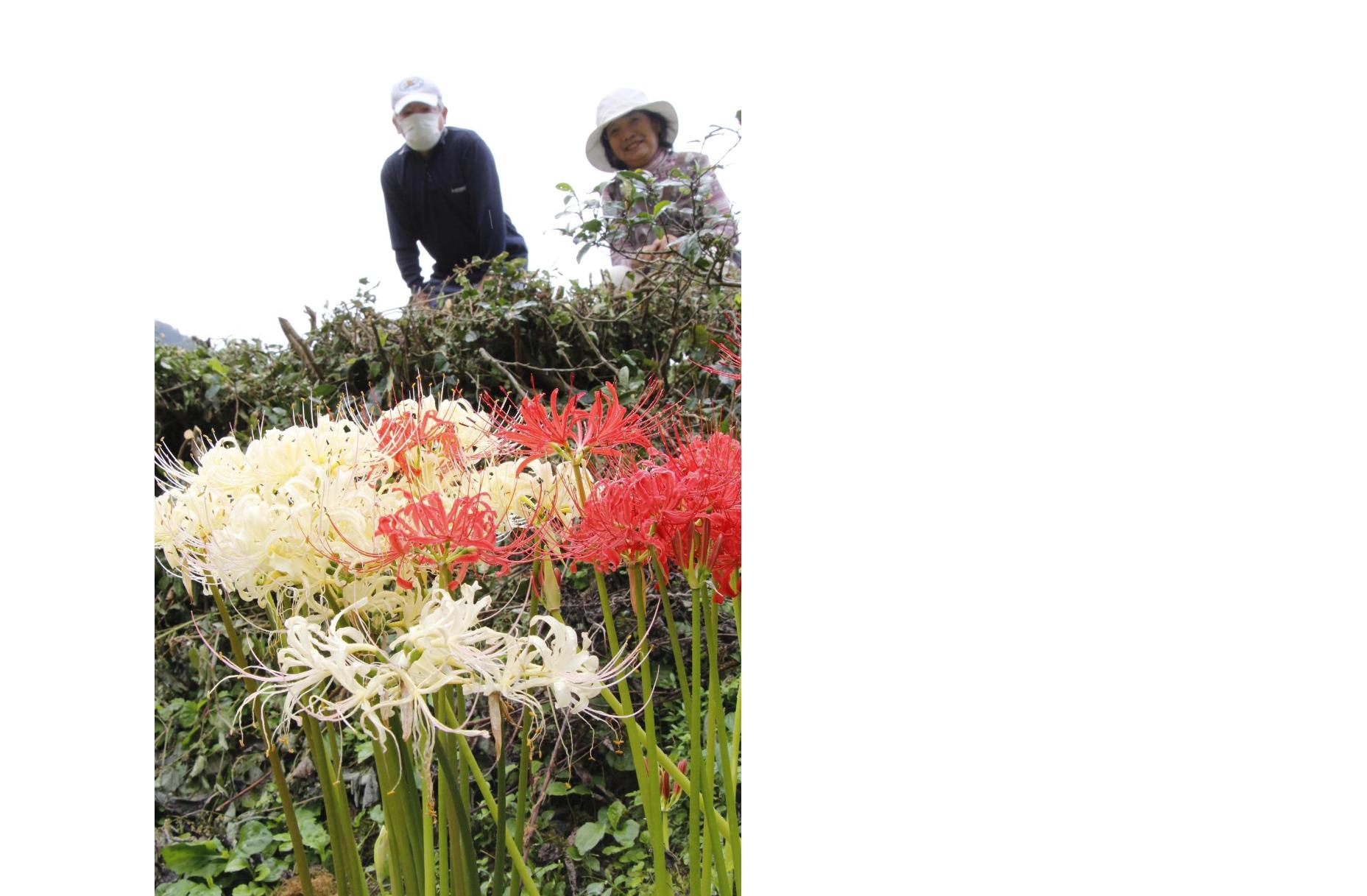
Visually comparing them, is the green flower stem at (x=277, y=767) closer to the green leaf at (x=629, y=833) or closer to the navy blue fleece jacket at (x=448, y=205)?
the green leaf at (x=629, y=833)

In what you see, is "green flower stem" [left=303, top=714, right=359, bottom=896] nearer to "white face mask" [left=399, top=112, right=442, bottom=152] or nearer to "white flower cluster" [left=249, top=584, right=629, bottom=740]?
"white flower cluster" [left=249, top=584, right=629, bottom=740]

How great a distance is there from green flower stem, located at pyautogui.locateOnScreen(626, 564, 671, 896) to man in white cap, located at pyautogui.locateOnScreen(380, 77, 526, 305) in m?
0.64

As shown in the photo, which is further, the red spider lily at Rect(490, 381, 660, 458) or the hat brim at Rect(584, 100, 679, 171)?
the hat brim at Rect(584, 100, 679, 171)

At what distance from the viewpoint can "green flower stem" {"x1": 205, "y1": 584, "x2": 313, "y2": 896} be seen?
1053 millimetres

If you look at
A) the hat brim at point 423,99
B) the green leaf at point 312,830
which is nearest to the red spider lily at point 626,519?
the green leaf at point 312,830

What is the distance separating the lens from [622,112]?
4.52 feet

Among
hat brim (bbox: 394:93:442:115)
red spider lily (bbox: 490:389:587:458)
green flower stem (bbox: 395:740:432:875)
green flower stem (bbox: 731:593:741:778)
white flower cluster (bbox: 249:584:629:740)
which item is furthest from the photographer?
hat brim (bbox: 394:93:442:115)

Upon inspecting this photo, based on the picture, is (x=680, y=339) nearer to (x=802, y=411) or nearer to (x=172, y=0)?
(x=802, y=411)

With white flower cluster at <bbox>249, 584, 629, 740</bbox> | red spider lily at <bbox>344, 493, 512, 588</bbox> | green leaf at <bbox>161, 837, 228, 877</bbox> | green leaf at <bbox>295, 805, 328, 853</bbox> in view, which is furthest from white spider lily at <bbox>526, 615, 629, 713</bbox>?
green leaf at <bbox>161, 837, 228, 877</bbox>

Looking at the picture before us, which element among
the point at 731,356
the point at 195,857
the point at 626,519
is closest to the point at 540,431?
the point at 626,519

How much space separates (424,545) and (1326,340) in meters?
1.00

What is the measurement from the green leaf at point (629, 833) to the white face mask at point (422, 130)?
97 centimetres

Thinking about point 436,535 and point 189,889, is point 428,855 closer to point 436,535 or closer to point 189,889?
point 436,535

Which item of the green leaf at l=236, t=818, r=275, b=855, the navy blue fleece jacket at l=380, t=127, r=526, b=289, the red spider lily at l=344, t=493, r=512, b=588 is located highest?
the navy blue fleece jacket at l=380, t=127, r=526, b=289
